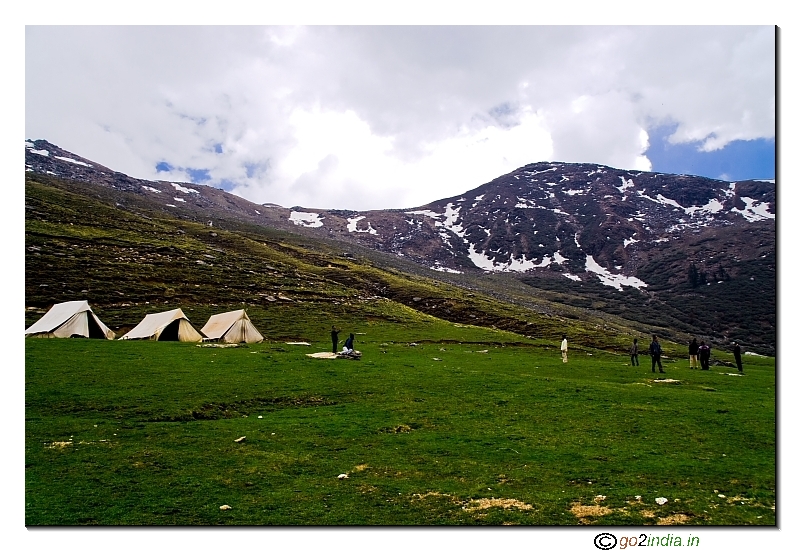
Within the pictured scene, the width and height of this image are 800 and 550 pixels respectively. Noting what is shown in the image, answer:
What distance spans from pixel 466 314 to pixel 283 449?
84470 millimetres

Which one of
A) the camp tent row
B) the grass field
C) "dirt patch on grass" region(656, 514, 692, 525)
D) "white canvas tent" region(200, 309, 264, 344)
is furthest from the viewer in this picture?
"white canvas tent" region(200, 309, 264, 344)

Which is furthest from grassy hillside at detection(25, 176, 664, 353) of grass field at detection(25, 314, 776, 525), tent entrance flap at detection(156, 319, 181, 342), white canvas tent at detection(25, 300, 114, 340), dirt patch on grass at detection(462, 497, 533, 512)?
dirt patch on grass at detection(462, 497, 533, 512)

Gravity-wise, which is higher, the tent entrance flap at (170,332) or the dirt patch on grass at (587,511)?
the tent entrance flap at (170,332)

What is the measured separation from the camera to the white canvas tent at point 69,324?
44750 mm

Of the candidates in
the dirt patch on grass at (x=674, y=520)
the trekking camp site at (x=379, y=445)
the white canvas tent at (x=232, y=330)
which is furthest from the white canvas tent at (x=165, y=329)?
the dirt patch on grass at (x=674, y=520)

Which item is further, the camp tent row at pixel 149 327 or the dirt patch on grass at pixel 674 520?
the camp tent row at pixel 149 327

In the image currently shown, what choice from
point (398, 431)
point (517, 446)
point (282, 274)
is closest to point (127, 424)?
point (398, 431)

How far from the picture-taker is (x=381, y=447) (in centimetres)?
1786

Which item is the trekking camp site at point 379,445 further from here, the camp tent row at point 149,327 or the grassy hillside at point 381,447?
the camp tent row at point 149,327

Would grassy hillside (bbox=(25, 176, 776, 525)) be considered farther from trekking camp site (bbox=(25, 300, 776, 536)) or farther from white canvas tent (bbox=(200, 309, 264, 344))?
white canvas tent (bbox=(200, 309, 264, 344))

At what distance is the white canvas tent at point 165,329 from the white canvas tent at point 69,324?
2844mm

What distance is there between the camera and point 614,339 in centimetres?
7700

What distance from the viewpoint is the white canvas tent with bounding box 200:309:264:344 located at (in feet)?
170
